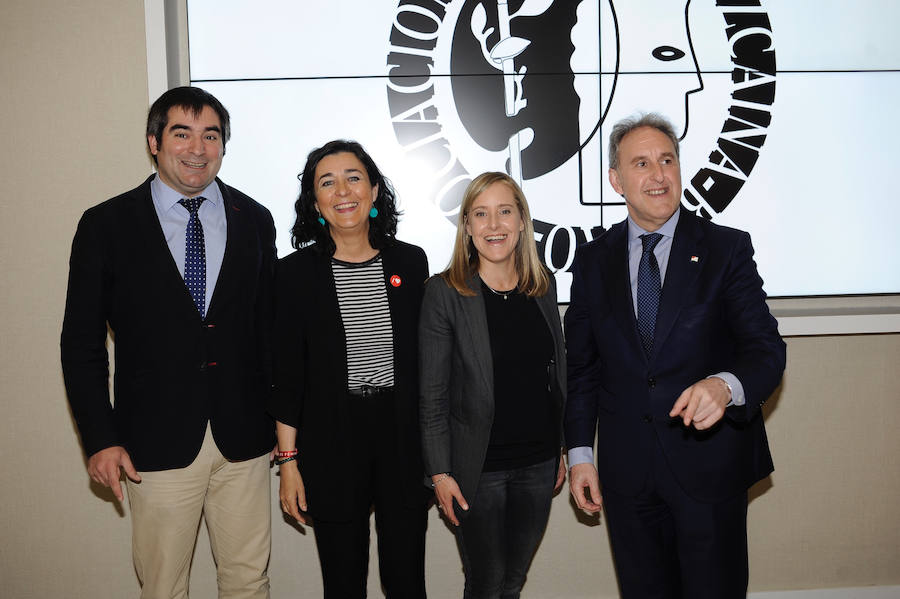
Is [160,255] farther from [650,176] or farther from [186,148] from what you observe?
[650,176]

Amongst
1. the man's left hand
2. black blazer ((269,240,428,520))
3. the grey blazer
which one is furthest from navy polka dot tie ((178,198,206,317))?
the man's left hand

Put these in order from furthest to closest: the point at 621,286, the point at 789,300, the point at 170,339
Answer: the point at 789,300, the point at 170,339, the point at 621,286

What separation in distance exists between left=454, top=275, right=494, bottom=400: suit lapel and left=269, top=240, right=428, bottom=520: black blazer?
20cm

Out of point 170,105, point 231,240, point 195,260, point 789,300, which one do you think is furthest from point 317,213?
point 789,300

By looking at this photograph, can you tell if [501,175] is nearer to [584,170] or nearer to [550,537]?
[584,170]

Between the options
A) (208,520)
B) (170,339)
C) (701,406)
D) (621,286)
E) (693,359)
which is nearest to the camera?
(701,406)

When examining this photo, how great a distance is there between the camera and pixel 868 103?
303 centimetres

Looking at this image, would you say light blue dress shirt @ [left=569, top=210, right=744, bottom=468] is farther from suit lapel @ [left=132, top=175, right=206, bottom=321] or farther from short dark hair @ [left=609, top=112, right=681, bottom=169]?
suit lapel @ [left=132, top=175, right=206, bottom=321]

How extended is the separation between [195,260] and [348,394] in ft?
2.22

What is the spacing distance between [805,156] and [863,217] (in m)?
0.43

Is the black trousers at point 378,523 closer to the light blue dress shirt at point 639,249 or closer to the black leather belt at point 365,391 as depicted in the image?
the black leather belt at point 365,391

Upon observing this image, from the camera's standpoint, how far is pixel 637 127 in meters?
1.96

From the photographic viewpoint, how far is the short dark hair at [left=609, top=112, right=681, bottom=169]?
195 centimetres

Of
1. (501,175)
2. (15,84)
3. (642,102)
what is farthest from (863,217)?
(15,84)
